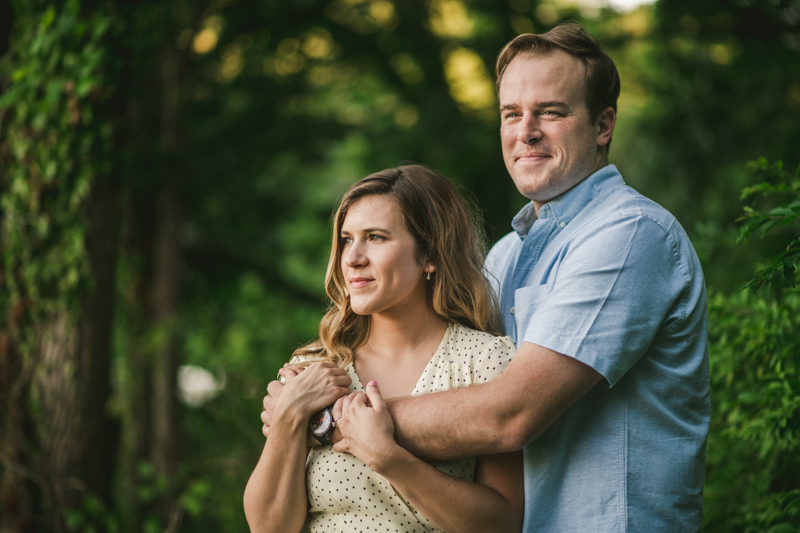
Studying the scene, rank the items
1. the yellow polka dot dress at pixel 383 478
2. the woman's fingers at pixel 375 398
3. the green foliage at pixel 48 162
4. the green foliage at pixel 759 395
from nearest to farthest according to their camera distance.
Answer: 1. the woman's fingers at pixel 375 398
2. the yellow polka dot dress at pixel 383 478
3. the green foliage at pixel 759 395
4. the green foliage at pixel 48 162

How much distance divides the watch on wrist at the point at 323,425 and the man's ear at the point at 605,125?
1.24 meters

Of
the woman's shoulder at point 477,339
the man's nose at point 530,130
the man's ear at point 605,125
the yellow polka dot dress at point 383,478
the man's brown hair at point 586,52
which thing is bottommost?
the yellow polka dot dress at point 383,478

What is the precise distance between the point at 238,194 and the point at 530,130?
5.54 metres

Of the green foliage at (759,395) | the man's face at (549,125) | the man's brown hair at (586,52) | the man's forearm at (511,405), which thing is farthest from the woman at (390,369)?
the green foliage at (759,395)

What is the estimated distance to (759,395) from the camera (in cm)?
244

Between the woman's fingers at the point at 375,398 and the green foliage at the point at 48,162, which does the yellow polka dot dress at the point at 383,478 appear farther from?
the green foliage at the point at 48,162

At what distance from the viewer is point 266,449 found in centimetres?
204

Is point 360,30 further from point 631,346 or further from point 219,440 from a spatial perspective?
point 631,346

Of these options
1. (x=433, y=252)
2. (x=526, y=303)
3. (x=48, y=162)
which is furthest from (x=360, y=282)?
(x=48, y=162)

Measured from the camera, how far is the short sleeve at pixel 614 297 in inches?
69.0

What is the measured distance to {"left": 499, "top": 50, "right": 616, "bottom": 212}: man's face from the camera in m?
2.11

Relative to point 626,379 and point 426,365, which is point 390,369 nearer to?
point 426,365

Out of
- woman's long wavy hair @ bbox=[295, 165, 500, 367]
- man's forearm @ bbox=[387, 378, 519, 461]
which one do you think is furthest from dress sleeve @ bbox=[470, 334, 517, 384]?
man's forearm @ bbox=[387, 378, 519, 461]

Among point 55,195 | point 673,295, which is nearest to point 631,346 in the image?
point 673,295
